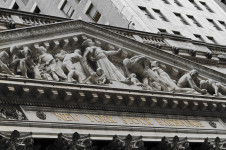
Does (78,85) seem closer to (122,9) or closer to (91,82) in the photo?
(91,82)

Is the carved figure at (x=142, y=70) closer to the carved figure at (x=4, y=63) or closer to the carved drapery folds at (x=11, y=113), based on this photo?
the carved figure at (x=4, y=63)

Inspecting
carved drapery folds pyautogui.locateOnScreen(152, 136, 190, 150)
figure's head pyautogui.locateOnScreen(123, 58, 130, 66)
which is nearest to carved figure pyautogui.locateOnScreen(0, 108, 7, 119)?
carved drapery folds pyautogui.locateOnScreen(152, 136, 190, 150)

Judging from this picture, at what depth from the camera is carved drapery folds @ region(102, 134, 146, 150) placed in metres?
32.3

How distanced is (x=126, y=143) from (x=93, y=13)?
89.5 ft

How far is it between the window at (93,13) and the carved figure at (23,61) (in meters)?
24.6

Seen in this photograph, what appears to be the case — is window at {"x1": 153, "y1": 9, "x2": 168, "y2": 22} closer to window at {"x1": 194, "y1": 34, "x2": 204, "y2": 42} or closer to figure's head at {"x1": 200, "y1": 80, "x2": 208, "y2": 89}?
window at {"x1": 194, "y1": 34, "x2": 204, "y2": 42}

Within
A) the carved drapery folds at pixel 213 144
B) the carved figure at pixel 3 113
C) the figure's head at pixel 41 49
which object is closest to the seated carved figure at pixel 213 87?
the carved drapery folds at pixel 213 144

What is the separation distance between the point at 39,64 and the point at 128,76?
19.4 ft

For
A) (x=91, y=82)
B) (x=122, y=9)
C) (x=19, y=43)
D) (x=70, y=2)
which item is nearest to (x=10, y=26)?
(x=19, y=43)

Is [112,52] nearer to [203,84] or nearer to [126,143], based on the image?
[203,84]

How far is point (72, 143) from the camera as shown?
101 feet

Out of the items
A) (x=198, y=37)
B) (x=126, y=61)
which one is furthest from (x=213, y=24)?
(x=126, y=61)

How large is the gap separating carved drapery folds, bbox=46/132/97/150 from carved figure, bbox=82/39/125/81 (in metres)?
5.65

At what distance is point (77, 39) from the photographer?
121 feet
